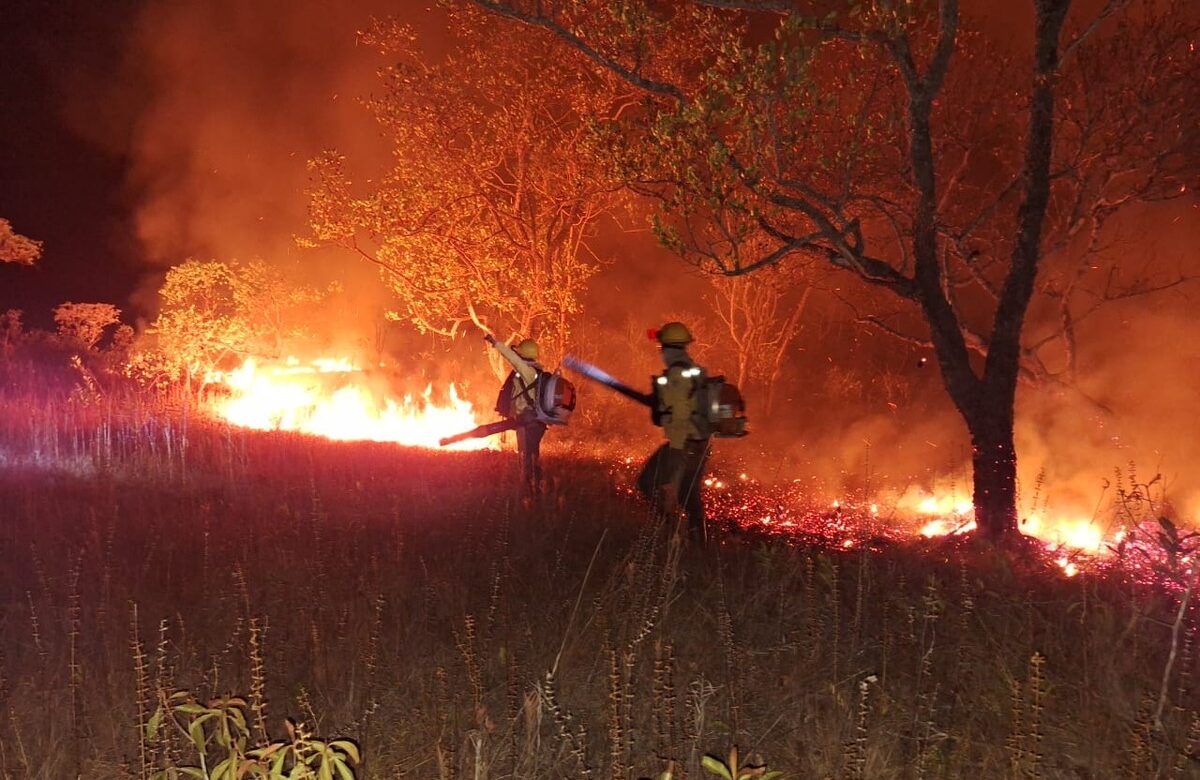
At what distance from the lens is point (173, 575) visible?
5.93m

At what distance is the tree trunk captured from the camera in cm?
900

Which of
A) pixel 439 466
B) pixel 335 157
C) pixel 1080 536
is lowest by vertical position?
pixel 1080 536

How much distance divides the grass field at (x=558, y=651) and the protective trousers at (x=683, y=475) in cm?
37

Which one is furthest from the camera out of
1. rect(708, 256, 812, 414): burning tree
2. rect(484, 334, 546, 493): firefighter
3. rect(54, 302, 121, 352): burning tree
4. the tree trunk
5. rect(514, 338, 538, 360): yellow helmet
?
rect(54, 302, 121, 352): burning tree

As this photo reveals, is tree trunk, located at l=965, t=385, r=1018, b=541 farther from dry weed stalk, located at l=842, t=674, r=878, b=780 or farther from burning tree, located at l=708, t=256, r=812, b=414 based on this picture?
burning tree, located at l=708, t=256, r=812, b=414

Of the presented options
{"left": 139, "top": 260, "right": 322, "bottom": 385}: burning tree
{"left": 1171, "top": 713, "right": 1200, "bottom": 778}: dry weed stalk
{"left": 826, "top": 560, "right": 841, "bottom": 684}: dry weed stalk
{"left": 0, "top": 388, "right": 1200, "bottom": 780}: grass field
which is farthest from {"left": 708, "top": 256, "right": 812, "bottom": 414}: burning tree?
{"left": 1171, "top": 713, "right": 1200, "bottom": 778}: dry weed stalk

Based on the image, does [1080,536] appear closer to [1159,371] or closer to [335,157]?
[1159,371]

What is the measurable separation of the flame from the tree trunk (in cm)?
898

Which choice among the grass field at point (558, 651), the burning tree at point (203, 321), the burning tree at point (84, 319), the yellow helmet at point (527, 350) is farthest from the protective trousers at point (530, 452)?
the burning tree at point (84, 319)

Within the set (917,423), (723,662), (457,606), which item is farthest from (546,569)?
(917,423)

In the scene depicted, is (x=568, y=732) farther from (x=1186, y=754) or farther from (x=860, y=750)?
(x=1186, y=754)

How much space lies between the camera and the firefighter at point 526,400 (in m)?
9.73

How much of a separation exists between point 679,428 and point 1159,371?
39.3 feet

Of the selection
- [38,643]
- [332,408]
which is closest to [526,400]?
[38,643]
